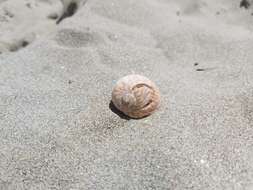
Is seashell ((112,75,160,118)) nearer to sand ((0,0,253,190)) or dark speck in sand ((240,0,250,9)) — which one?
sand ((0,0,253,190))

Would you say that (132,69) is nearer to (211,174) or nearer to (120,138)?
(120,138)

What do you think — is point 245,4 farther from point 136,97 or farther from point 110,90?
point 136,97

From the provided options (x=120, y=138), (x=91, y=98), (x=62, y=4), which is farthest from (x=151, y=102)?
(x=62, y=4)

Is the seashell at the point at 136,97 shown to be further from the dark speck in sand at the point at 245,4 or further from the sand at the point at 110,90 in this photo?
the dark speck in sand at the point at 245,4

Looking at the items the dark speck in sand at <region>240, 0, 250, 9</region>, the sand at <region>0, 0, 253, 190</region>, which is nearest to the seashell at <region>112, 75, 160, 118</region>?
the sand at <region>0, 0, 253, 190</region>

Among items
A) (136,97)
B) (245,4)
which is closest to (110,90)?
(136,97)

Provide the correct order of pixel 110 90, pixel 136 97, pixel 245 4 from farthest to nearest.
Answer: pixel 245 4
pixel 110 90
pixel 136 97
